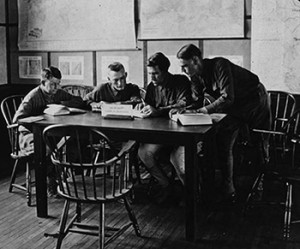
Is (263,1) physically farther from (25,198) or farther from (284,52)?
(25,198)

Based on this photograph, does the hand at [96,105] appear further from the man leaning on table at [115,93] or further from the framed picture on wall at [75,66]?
the framed picture on wall at [75,66]

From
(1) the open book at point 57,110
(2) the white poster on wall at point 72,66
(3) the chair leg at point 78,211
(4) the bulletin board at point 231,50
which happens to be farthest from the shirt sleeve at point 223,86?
(2) the white poster on wall at point 72,66

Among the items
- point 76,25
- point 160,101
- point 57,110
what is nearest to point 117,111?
point 57,110

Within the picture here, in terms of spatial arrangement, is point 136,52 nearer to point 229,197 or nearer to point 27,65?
point 27,65

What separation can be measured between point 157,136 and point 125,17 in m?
2.49

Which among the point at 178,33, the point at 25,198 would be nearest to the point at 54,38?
the point at 178,33

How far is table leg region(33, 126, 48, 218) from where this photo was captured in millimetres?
3967

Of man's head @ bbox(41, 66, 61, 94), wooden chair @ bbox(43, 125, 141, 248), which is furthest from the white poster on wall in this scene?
wooden chair @ bbox(43, 125, 141, 248)

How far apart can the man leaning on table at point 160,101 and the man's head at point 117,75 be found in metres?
0.30

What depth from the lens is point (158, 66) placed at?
14.6ft

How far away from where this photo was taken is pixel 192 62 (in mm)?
4207

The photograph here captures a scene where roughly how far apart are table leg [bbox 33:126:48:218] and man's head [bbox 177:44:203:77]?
52.5 inches

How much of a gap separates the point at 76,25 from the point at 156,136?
285 cm

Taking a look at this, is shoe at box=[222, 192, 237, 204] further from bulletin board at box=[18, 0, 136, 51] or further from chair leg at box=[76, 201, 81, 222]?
bulletin board at box=[18, 0, 136, 51]
